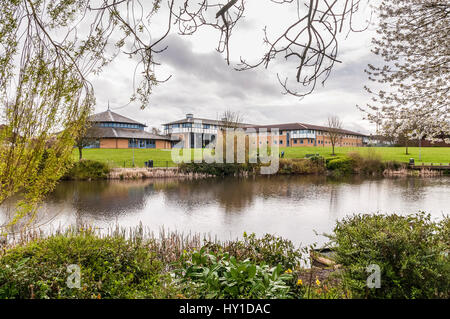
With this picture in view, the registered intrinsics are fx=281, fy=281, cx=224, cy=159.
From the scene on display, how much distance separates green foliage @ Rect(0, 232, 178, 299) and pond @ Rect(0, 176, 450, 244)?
4.34 metres

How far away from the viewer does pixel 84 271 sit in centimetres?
341

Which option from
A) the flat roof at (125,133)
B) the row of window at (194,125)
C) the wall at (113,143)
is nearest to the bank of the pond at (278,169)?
the flat roof at (125,133)

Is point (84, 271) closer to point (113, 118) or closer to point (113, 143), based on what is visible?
point (113, 143)

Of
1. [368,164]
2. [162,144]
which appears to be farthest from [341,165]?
[162,144]

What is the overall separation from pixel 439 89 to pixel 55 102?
323 inches

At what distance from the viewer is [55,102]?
417 centimetres

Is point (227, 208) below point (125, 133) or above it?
below

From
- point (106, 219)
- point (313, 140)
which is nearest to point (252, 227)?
point (106, 219)

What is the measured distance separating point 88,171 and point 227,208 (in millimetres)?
16539

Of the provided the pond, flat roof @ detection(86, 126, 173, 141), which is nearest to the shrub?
the pond

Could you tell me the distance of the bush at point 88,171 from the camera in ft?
79.7

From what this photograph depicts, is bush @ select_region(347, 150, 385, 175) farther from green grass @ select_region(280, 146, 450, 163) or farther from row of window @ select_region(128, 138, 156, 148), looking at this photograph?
row of window @ select_region(128, 138, 156, 148)

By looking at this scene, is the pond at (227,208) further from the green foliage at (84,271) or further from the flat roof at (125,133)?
the flat roof at (125,133)
